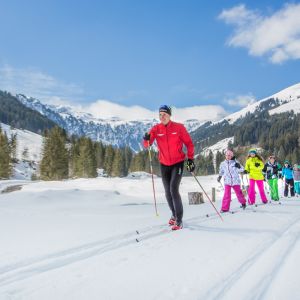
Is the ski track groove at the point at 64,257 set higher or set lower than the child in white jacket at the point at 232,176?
lower

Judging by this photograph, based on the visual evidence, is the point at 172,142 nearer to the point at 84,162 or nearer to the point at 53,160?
the point at 53,160

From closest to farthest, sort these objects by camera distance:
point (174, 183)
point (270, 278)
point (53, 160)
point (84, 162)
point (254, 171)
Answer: point (270, 278) < point (174, 183) < point (254, 171) < point (53, 160) < point (84, 162)

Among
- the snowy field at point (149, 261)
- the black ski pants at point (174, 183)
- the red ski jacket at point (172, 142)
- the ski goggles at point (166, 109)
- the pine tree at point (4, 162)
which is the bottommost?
the snowy field at point (149, 261)

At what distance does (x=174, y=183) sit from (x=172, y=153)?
2.00 feet

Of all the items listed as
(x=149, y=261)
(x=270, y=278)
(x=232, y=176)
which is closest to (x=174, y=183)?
(x=149, y=261)

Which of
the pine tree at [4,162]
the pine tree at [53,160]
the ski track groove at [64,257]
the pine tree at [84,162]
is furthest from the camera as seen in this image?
the pine tree at [84,162]

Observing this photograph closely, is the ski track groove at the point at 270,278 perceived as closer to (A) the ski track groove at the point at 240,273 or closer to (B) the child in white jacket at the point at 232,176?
(A) the ski track groove at the point at 240,273

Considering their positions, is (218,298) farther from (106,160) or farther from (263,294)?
(106,160)

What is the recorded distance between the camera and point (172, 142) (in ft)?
24.4

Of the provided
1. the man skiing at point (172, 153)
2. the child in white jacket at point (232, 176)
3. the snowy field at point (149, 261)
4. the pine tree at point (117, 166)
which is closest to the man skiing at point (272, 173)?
the child in white jacket at point (232, 176)

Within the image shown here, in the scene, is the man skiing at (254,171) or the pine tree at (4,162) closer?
the man skiing at (254,171)

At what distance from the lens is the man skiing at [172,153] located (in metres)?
7.33

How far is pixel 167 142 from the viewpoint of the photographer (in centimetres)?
749

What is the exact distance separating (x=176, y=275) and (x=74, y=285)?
1030mm
